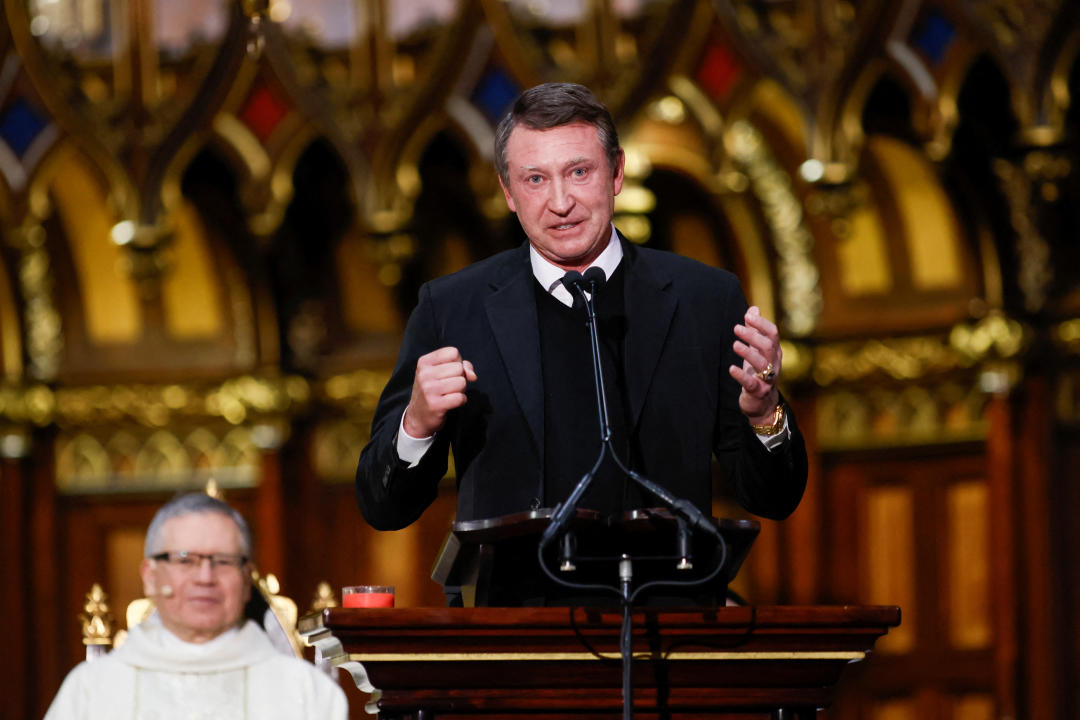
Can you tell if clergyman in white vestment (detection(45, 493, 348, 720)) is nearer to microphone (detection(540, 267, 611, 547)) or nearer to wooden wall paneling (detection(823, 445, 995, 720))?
microphone (detection(540, 267, 611, 547))

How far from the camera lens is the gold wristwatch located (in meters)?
2.86

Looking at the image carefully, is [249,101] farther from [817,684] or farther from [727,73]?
[817,684]

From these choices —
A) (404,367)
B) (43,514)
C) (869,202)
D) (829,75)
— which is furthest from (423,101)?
(404,367)

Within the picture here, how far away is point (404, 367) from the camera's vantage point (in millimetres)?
3146

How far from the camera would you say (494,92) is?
21.2 ft

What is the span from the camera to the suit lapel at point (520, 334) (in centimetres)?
301

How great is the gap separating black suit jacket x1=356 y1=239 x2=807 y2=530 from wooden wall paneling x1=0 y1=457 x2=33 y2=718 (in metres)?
4.60

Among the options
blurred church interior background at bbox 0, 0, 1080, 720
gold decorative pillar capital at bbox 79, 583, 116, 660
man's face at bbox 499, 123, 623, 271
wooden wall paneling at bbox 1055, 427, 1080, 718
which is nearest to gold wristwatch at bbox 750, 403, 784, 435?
man's face at bbox 499, 123, 623, 271

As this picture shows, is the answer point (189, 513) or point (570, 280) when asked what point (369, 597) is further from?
point (570, 280)

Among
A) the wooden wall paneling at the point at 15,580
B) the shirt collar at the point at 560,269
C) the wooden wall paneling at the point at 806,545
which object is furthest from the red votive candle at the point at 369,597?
the wooden wall paneling at the point at 15,580

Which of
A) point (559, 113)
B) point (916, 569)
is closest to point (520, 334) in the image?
point (559, 113)

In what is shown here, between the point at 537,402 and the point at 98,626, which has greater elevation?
the point at 537,402

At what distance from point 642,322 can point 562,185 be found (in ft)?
0.93

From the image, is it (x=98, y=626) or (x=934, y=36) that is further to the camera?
(x=934, y=36)
